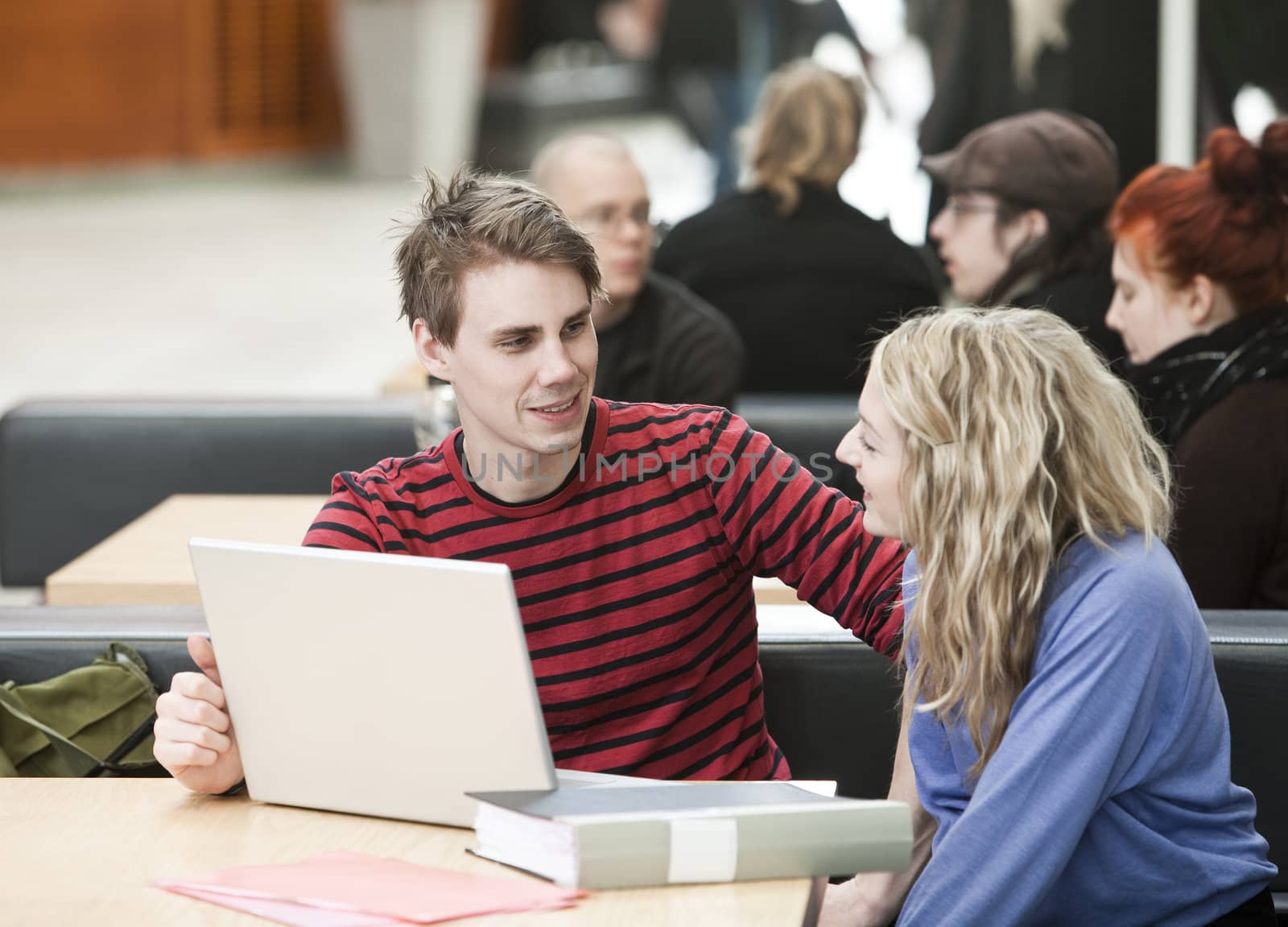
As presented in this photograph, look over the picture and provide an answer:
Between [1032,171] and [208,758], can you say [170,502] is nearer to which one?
[208,758]

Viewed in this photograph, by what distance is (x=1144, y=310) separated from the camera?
2.34m

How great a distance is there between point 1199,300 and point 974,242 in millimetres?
761

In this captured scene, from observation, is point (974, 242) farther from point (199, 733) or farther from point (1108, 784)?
point (199, 733)

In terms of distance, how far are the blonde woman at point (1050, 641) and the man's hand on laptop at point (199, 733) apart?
0.60 metres

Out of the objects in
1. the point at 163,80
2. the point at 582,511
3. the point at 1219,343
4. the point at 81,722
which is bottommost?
the point at 81,722

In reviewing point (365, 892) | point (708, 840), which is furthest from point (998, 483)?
point (365, 892)

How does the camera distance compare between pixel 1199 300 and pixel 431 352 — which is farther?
pixel 1199 300

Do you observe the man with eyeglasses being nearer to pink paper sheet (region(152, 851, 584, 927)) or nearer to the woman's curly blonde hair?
the woman's curly blonde hair

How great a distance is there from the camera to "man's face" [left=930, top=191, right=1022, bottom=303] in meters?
2.98

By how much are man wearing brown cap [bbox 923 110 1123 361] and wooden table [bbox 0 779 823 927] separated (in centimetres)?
180

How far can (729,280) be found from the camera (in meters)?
3.67

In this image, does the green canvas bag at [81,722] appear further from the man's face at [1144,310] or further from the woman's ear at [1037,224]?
the woman's ear at [1037,224]

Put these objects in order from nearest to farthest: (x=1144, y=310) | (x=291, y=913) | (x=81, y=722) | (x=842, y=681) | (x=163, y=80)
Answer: (x=291, y=913) → (x=81, y=722) → (x=842, y=681) → (x=1144, y=310) → (x=163, y=80)

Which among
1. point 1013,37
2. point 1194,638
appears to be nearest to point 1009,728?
point 1194,638
